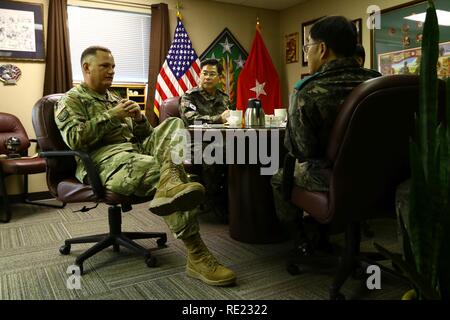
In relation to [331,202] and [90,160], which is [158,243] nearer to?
[90,160]

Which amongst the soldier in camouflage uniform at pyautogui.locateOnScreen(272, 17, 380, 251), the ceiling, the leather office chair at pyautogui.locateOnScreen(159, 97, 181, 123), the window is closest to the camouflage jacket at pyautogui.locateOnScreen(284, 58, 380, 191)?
the soldier in camouflage uniform at pyautogui.locateOnScreen(272, 17, 380, 251)

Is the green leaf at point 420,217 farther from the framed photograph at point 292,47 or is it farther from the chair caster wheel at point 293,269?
the framed photograph at point 292,47

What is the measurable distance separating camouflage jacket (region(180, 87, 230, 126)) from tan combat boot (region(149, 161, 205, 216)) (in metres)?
1.34

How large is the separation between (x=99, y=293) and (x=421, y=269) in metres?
1.36

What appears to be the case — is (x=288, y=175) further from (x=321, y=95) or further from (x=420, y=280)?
(x=420, y=280)

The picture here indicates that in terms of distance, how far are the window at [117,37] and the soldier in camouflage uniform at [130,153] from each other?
2.13 meters

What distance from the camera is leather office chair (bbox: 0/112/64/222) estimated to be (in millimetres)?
3154

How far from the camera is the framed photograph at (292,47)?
512cm

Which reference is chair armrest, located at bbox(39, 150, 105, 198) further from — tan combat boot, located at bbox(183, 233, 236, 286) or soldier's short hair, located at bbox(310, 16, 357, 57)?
soldier's short hair, located at bbox(310, 16, 357, 57)

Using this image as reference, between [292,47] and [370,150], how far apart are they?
415 centimetres

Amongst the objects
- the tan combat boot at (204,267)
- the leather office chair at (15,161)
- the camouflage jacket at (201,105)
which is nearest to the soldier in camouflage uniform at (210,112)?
the camouflage jacket at (201,105)

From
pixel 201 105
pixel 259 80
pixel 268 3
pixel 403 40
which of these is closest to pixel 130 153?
pixel 201 105
